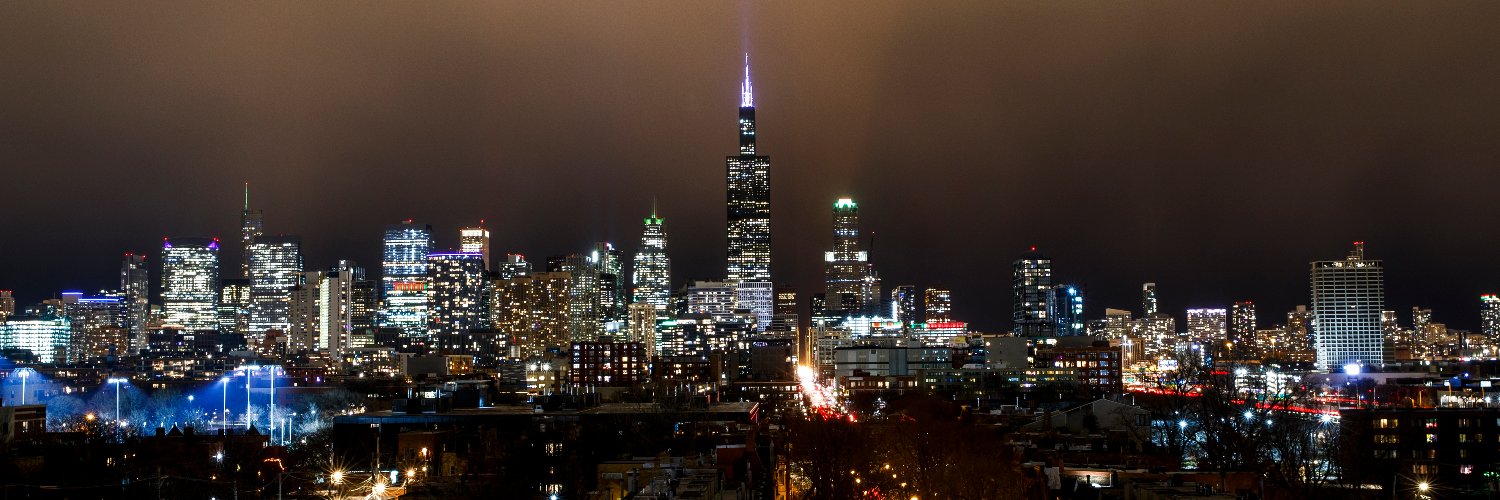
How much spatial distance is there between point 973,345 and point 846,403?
73.4m

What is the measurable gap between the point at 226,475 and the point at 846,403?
72.1 metres

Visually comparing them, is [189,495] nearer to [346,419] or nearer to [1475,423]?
[346,419]

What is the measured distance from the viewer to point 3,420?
7688 cm

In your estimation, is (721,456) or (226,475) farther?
(226,475)

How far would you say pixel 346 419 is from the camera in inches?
2975

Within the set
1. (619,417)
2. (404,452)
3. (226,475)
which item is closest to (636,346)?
(619,417)

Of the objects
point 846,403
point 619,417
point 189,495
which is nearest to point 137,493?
point 189,495

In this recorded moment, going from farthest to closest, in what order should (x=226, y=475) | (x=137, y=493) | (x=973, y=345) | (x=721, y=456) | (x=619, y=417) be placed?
(x=973, y=345), (x=619, y=417), (x=226, y=475), (x=137, y=493), (x=721, y=456)

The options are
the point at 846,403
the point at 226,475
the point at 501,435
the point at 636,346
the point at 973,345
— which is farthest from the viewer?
the point at 973,345

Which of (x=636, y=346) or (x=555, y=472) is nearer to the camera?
(x=555, y=472)

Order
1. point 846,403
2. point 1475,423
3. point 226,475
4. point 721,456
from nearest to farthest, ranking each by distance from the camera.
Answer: point 721,456, point 226,475, point 1475,423, point 846,403

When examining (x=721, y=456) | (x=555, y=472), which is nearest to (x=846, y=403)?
(x=555, y=472)

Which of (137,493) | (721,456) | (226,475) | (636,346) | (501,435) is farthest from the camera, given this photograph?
(636,346)

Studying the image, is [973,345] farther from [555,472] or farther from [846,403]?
[555,472]
